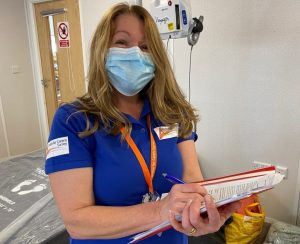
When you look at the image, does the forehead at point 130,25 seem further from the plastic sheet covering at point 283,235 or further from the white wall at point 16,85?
the white wall at point 16,85

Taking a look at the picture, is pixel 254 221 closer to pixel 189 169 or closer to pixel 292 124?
pixel 292 124

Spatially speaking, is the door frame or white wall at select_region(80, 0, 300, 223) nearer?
white wall at select_region(80, 0, 300, 223)

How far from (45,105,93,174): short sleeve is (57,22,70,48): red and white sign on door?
9.91 ft

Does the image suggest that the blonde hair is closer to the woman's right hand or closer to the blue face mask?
the blue face mask

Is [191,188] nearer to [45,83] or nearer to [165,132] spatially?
[165,132]

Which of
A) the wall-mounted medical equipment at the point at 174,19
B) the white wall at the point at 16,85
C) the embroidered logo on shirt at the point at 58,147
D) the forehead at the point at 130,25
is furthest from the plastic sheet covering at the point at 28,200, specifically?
the white wall at the point at 16,85

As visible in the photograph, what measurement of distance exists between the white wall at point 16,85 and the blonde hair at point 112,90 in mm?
3307

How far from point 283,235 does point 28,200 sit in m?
1.79

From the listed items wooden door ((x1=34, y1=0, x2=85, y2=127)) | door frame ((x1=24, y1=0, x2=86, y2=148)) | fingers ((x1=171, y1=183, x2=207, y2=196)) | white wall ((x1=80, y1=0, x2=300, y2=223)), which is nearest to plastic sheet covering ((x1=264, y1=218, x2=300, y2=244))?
white wall ((x1=80, y1=0, x2=300, y2=223))

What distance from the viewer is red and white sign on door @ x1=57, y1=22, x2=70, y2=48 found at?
11.2 feet

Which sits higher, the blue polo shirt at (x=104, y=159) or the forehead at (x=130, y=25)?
the forehead at (x=130, y=25)

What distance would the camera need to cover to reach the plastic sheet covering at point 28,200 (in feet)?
4.81

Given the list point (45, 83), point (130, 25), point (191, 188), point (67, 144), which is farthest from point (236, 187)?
point (45, 83)

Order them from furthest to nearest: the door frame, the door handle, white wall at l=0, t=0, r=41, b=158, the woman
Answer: the door handle → the door frame → white wall at l=0, t=0, r=41, b=158 → the woman
